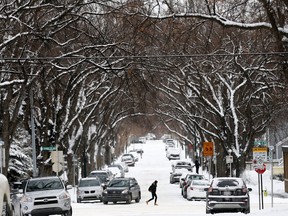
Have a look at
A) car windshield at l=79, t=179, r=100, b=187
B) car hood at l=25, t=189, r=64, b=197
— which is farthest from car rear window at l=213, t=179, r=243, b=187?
car windshield at l=79, t=179, r=100, b=187

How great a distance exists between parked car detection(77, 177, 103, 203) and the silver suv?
57.0 ft

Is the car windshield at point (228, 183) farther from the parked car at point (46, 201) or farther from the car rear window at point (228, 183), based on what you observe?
the parked car at point (46, 201)

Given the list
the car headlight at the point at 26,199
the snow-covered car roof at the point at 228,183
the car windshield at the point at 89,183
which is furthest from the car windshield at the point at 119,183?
the car headlight at the point at 26,199

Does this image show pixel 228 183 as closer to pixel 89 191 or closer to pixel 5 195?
pixel 5 195

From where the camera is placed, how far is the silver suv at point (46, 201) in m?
29.8

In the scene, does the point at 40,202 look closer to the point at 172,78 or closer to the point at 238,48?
the point at 238,48

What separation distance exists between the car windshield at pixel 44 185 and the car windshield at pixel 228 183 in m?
6.44

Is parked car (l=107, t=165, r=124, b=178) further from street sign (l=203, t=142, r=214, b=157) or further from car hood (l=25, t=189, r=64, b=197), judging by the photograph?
car hood (l=25, t=189, r=64, b=197)

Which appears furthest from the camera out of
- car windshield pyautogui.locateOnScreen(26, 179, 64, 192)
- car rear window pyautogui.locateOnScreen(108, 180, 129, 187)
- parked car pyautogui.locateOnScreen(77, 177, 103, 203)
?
parked car pyautogui.locateOnScreen(77, 177, 103, 203)

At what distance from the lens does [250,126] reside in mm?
49562

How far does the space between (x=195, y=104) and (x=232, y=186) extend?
1129 inches

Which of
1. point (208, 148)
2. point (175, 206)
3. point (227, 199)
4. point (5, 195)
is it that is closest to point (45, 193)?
point (227, 199)

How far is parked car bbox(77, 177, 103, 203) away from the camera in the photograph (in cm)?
4853

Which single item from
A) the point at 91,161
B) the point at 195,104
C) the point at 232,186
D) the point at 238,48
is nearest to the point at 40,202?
the point at 232,186
